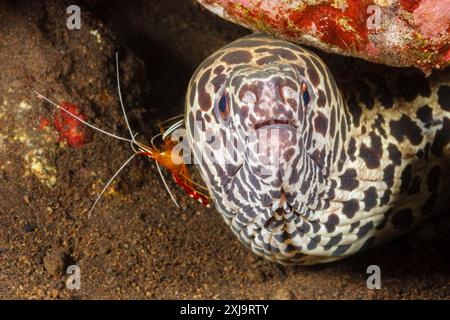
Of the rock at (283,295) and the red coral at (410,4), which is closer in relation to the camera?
the red coral at (410,4)

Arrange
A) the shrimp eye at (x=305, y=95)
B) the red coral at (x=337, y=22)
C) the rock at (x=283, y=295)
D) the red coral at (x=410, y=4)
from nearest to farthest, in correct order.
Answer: the red coral at (x=410, y=4)
the red coral at (x=337, y=22)
the shrimp eye at (x=305, y=95)
the rock at (x=283, y=295)

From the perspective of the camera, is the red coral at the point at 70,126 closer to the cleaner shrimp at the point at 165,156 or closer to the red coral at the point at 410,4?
the cleaner shrimp at the point at 165,156

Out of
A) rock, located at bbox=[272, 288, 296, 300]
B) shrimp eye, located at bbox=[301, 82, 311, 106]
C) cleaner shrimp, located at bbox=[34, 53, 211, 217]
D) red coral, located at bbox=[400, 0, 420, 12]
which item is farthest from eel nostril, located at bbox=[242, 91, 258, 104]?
rock, located at bbox=[272, 288, 296, 300]

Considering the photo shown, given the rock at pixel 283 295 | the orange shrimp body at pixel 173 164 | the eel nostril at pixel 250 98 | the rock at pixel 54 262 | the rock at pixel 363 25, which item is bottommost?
the rock at pixel 283 295

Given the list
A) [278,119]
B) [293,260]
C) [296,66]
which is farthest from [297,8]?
[293,260]

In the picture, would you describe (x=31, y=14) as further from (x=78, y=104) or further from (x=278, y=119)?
(x=278, y=119)

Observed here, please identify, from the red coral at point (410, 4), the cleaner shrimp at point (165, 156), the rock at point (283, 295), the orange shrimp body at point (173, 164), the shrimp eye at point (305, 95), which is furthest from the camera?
the orange shrimp body at point (173, 164)

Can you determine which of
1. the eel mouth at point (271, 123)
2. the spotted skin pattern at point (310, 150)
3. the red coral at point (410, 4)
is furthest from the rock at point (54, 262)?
the red coral at point (410, 4)

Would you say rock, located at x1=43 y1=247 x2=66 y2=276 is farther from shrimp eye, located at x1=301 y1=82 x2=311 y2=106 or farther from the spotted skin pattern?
shrimp eye, located at x1=301 y1=82 x2=311 y2=106
